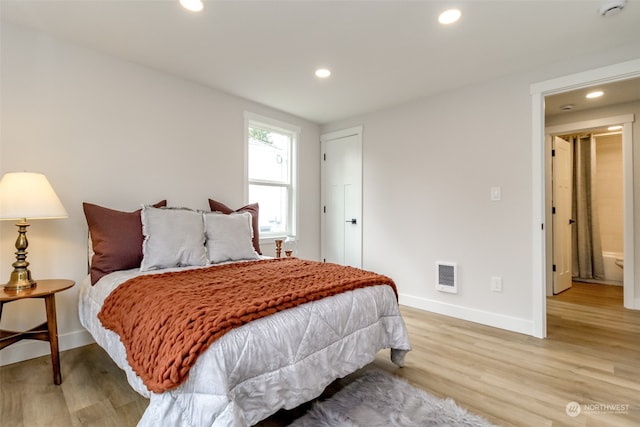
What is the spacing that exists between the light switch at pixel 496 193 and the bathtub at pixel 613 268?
3.30 m

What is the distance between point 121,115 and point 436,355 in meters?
3.17

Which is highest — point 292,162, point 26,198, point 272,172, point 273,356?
point 292,162

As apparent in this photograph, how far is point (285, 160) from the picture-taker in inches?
163

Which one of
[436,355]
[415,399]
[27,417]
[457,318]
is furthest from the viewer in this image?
[457,318]

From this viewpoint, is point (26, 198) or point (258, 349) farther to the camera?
point (26, 198)

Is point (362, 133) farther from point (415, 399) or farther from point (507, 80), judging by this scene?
point (415, 399)

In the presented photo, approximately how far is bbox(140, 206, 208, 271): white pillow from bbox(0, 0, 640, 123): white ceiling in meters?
1.30

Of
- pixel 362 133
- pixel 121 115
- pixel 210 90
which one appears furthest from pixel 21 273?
pixel 362 133

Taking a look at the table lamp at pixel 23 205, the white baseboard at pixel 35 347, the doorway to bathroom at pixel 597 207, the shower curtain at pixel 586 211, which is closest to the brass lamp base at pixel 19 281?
the table lamp at pixel 23 205

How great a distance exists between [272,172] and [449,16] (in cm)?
254

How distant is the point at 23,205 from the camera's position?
1.84m

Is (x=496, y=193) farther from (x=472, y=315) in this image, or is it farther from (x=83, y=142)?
(x=83, y=142)

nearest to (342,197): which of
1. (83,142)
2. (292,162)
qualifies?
(292,162)

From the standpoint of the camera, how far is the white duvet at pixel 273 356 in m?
1.16
